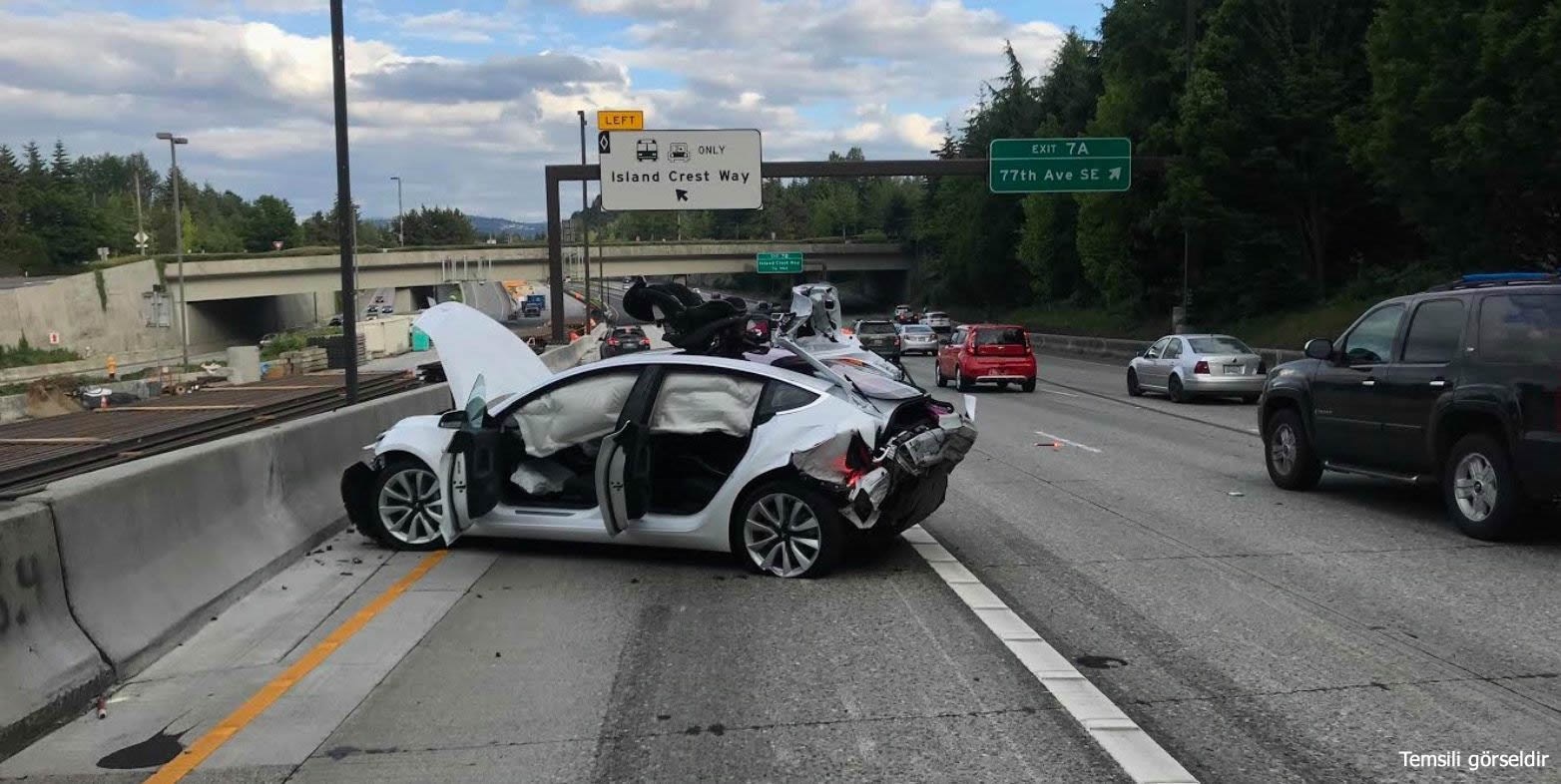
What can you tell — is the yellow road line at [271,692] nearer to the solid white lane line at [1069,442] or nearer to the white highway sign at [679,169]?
the solid white lane line at [1069,442]

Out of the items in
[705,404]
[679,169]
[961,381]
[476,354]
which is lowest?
[961,381]

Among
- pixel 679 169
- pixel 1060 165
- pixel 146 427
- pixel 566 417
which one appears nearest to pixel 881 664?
pixel 566 417

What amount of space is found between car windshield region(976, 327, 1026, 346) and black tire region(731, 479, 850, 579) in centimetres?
2227

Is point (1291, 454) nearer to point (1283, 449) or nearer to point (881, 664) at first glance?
point (1283, 449)

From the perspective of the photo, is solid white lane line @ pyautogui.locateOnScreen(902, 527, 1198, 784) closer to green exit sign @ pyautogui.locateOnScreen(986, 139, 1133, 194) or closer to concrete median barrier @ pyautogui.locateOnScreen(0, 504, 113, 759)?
concrete median barrier @ pyautogui.locateOnScreen(0, 504, 113, 759)

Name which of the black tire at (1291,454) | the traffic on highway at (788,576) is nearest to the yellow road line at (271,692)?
the traffic on highway at (788,576)

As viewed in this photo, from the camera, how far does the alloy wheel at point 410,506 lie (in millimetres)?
9422

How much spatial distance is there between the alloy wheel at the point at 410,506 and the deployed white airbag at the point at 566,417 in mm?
818

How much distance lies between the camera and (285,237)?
143m

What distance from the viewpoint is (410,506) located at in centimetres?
947

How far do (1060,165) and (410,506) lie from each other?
32.5m

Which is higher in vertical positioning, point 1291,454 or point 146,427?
point 1291,454

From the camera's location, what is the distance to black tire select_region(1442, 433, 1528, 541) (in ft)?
30.3

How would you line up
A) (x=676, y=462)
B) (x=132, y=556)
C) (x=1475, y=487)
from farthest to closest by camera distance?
1. (x=1475, y=487)
2. (x=676, y=462)
3. (x=132, y=556)
